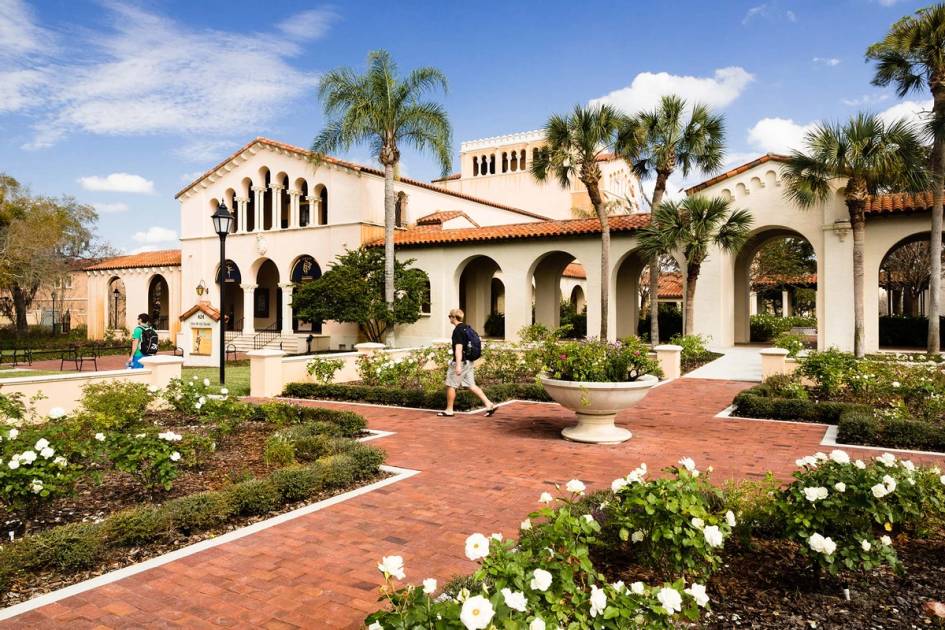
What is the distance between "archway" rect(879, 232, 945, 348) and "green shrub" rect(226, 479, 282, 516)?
69.2ft

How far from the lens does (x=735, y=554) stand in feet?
13.4

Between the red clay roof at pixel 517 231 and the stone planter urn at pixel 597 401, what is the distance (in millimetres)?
15778

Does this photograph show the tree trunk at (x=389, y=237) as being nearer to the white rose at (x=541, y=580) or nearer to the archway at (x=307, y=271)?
the archway at (x=307, y=271)

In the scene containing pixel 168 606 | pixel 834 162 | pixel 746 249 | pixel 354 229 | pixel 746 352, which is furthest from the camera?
pixel 354 229

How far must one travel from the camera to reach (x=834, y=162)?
17.4 meters

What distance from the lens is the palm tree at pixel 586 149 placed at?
2100 cm

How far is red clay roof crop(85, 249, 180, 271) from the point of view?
3547 cm

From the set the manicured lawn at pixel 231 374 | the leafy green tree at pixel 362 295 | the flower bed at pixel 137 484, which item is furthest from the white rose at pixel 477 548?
the leafy green tree at pixel 362 295

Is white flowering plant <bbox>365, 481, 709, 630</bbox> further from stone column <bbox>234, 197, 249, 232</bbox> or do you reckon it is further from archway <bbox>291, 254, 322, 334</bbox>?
stone column <bbox>234, 197, 249, 232</bbox>

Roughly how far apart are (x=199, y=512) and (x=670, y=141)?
20.2 meters

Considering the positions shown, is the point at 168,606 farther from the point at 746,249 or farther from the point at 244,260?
the point at 244,260

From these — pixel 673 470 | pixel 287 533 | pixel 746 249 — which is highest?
pixel 746 249

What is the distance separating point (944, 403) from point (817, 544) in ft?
26.5

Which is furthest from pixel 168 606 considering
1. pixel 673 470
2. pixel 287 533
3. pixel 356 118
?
pixel 356 118
